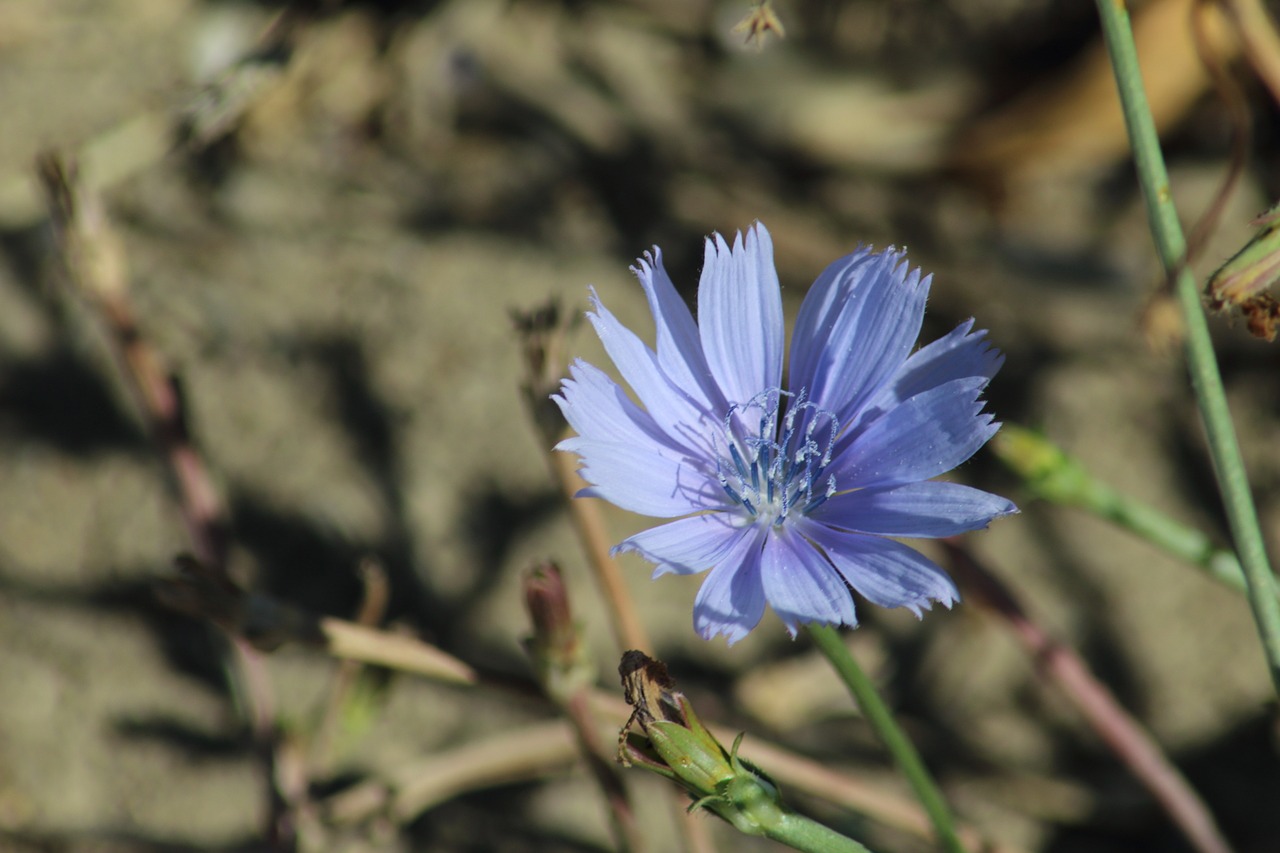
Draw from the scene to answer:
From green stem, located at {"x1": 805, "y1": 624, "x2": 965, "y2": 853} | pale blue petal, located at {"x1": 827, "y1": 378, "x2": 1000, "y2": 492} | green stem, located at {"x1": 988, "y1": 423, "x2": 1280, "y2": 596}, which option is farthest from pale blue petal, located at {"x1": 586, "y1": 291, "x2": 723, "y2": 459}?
green stem, located at {"x1": 988, "y1": 423, "x2": 1280, "y2": 596}

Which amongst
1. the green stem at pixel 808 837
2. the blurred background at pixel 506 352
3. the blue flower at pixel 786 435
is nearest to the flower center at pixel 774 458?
the blue flower at pixel 786 435

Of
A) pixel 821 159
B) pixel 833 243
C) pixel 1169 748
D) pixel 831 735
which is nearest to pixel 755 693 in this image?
pixel 831 735

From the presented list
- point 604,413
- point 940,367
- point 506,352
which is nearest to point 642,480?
point 604,413

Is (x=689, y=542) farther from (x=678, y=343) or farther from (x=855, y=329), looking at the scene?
(x=855, y=329)

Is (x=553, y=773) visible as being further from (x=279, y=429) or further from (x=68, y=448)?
(x=68, y=448)

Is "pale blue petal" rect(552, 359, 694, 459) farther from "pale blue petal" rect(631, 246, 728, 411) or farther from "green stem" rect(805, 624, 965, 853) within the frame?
"green stem" rect(805, 624, 965, 853)

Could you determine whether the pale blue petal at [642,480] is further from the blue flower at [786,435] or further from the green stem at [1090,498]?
the green stem at [1090,498]

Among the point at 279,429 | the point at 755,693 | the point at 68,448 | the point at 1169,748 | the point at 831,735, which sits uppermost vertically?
the point at 68,448
